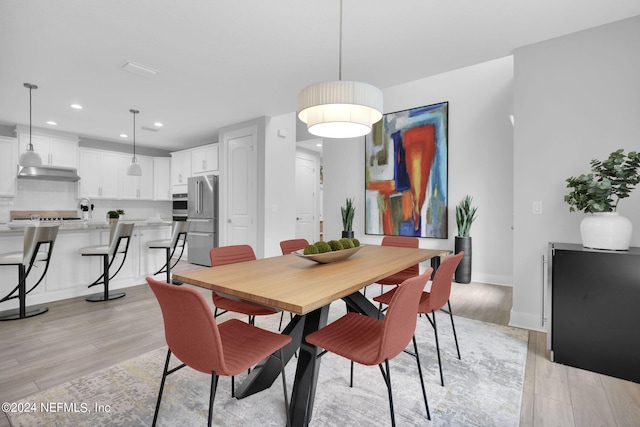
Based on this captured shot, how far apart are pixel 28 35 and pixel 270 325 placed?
3096mm

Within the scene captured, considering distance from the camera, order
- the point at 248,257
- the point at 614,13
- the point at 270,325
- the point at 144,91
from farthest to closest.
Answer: the point at 144,91 → the point at 270,325 → the point at 248,257 → the point at 614,13

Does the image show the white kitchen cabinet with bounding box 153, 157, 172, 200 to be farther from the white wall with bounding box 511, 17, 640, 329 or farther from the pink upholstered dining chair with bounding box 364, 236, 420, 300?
the white wall with bounding box 511, 17, 640, 329

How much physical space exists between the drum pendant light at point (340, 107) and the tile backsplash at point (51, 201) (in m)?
5.97

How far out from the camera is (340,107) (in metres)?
2.01

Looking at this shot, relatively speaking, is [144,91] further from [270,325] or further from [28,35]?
[270,325]

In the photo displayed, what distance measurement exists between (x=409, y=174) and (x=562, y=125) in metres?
2.33

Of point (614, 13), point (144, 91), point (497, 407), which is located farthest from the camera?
point (144, 91)

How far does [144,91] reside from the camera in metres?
3.72

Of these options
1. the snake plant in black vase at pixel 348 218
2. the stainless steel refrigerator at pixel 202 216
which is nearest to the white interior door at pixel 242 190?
the stainless steel refrigerator at pixel 202 216

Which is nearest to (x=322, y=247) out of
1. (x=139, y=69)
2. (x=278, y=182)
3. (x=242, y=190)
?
(x=139, y=69)

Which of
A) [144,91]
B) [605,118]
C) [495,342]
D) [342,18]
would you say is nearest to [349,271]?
[495,342]

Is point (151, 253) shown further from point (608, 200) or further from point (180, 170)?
point (608, 200)

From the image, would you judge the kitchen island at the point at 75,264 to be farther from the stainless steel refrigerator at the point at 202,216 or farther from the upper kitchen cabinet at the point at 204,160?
the upper kitchen cabinet at the point at 204,160

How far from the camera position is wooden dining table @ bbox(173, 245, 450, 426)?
48.9 inches
